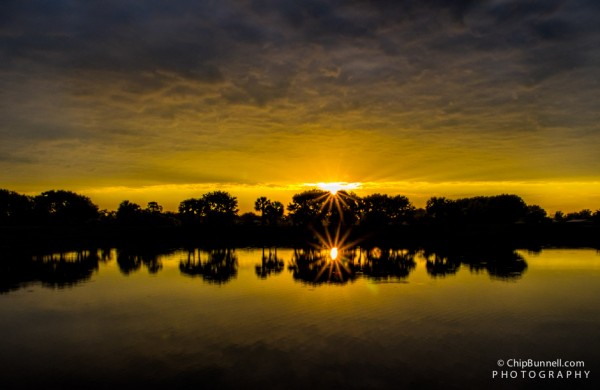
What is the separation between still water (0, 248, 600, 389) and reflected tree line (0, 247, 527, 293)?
0.81 metres

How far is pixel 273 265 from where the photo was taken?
67750 mm

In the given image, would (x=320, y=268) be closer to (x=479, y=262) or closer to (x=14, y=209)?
(x=479, y=262)

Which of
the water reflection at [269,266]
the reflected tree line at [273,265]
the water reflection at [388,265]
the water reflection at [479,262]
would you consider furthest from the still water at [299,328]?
the water reflection at [269,266]

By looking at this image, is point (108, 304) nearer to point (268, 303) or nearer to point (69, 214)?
point (268, 303)

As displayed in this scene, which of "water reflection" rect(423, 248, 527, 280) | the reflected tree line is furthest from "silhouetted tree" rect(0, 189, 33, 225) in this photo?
"water reflection" rect(423, 248, 527, 280)

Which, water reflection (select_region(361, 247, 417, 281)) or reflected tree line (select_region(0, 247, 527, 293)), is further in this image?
water reflection (select_region(361, 247, 417, 281))

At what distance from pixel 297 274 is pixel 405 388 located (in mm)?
37729

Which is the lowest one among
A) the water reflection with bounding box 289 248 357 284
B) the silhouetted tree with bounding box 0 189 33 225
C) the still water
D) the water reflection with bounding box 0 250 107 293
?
the still water

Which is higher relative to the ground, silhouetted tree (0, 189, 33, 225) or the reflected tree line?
silhouetted tree (0, 189, 33, 225)

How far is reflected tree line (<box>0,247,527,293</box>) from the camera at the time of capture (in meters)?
52.9

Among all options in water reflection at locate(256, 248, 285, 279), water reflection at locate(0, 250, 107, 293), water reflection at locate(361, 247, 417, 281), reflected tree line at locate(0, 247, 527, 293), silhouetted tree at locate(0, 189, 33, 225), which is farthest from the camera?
silhouetted tree at locate(0, 189, 33, 225)

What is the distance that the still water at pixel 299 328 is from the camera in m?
21.2

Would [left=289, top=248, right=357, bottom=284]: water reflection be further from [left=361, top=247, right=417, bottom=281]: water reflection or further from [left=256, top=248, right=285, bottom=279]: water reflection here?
[left=361, top=247, right=417, bottom=281]: water reflection

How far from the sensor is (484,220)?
188500 millimetres
